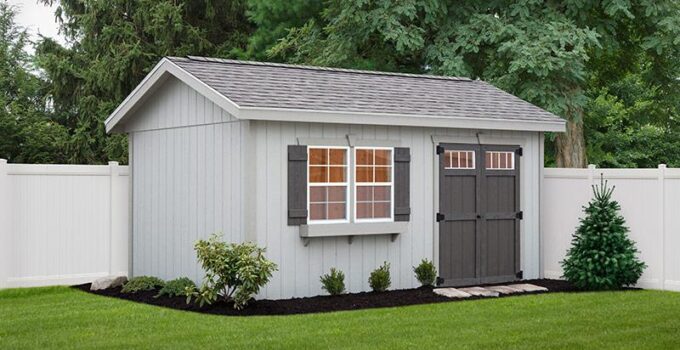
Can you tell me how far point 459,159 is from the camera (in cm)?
1466

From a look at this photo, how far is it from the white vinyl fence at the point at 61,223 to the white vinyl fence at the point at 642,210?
20.8 feet

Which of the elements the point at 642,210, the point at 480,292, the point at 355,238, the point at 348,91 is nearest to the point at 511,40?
the point at 642,210

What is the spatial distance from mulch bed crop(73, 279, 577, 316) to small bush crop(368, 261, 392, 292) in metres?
0.11

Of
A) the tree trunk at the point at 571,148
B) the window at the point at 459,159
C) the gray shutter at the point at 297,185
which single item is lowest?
the gray shutter at the point at 297,185

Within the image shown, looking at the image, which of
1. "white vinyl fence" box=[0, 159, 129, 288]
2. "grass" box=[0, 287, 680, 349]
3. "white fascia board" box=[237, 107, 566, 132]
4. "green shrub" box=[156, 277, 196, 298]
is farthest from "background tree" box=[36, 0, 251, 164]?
"grass" box=[0, 287, 680, 349]

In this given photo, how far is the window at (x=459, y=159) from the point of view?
14.5m

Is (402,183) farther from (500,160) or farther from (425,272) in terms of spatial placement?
(500,160)

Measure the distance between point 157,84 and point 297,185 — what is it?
2936 millimetres

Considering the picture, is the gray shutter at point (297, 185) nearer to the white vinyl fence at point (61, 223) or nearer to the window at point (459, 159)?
the window at point (459, 159)

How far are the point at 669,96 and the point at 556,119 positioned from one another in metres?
10.4

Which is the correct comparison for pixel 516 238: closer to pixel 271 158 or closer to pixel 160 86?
pixel 271 158

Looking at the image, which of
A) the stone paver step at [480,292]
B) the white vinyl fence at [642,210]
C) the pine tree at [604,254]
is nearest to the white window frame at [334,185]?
the stone paver step at [480,292]

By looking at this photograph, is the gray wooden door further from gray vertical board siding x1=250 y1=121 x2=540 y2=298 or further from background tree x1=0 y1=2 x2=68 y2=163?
background tree x1=0 y1=2 x2=68 y2=163

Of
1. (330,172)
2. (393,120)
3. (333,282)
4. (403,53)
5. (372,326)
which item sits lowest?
(372,326)
